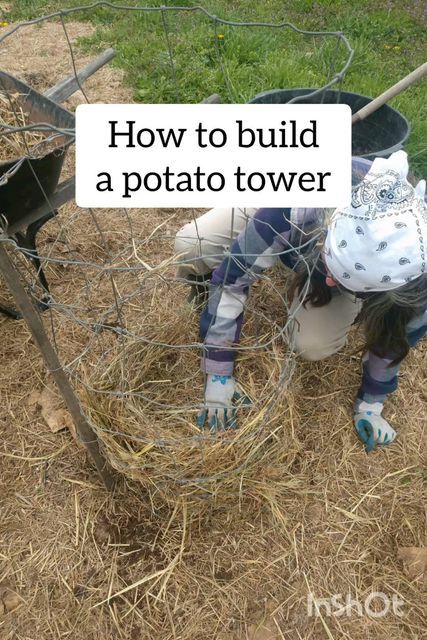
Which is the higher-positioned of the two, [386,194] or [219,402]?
[386,194]

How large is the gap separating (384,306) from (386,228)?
26cm

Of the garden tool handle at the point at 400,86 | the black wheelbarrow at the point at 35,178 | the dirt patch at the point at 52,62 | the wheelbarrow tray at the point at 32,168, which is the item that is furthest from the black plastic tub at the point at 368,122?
the dirt patch at the point at 52,62

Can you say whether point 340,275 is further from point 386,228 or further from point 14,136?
point 14,136

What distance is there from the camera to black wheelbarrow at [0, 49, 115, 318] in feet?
4.58

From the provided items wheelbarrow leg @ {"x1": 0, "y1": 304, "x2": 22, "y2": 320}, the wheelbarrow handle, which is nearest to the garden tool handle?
the wheelbarrow handle

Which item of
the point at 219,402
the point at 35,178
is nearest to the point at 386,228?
the point at 219,402

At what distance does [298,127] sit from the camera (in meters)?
0.92

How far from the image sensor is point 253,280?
153 cm

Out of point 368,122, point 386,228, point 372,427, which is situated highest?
point 386,228

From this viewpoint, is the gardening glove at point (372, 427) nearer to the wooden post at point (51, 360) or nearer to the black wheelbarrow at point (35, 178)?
the wooden post at point (51, 360)

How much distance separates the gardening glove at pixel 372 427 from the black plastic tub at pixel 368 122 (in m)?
1.00

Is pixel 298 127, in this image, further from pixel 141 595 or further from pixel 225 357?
pixel 141 595

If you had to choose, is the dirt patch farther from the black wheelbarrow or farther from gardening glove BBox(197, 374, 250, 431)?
gardening glove BBox(197, 374, 250, 431)

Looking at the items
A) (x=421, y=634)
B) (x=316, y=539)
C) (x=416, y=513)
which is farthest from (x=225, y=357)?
(x=421, y=634)
